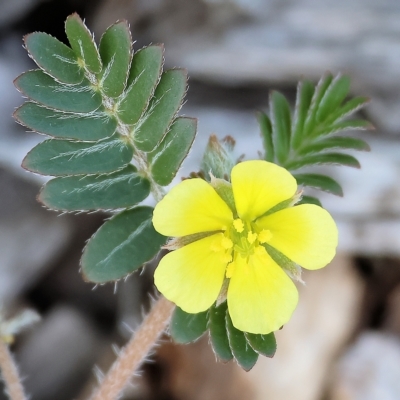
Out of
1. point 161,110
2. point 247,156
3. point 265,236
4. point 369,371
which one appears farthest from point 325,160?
point 369,371

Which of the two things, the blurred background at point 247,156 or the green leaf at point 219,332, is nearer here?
the green leaf at point 219,332

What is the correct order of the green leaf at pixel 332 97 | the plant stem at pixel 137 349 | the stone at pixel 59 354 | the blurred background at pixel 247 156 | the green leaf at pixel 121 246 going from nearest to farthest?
the green leaf at pixel 121 246
the plant stem at pixel 137 349
the green leaf at pixel 332 97
the blurred background at pixel 247 156
the stone at pixel 59 354

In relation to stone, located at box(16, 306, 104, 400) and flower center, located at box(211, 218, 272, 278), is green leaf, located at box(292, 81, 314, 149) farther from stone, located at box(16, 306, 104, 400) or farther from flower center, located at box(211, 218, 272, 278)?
stone, located at box(16, 306, 104, 400)

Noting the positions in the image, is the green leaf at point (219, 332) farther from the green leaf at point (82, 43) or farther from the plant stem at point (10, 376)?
the plant stem at point (10, 376)

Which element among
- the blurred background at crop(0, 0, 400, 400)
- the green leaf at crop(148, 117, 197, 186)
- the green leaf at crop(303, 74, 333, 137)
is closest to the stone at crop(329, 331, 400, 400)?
the blurred background at crop(0, 0, 400, 400)

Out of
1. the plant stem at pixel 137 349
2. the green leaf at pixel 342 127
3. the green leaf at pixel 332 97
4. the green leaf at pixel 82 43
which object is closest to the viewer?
the green leaf at pixel 82 43

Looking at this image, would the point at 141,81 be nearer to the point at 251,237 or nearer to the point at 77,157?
the point at 77,157

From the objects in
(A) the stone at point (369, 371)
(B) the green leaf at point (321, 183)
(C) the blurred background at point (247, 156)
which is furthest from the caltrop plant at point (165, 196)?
(A) the stone at point (369, 371)

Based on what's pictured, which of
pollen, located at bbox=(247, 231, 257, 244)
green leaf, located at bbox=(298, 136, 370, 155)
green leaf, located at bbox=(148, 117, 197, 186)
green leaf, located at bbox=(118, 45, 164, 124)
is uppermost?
green leaf, located at bbox=(118, 45, 164, 124)
